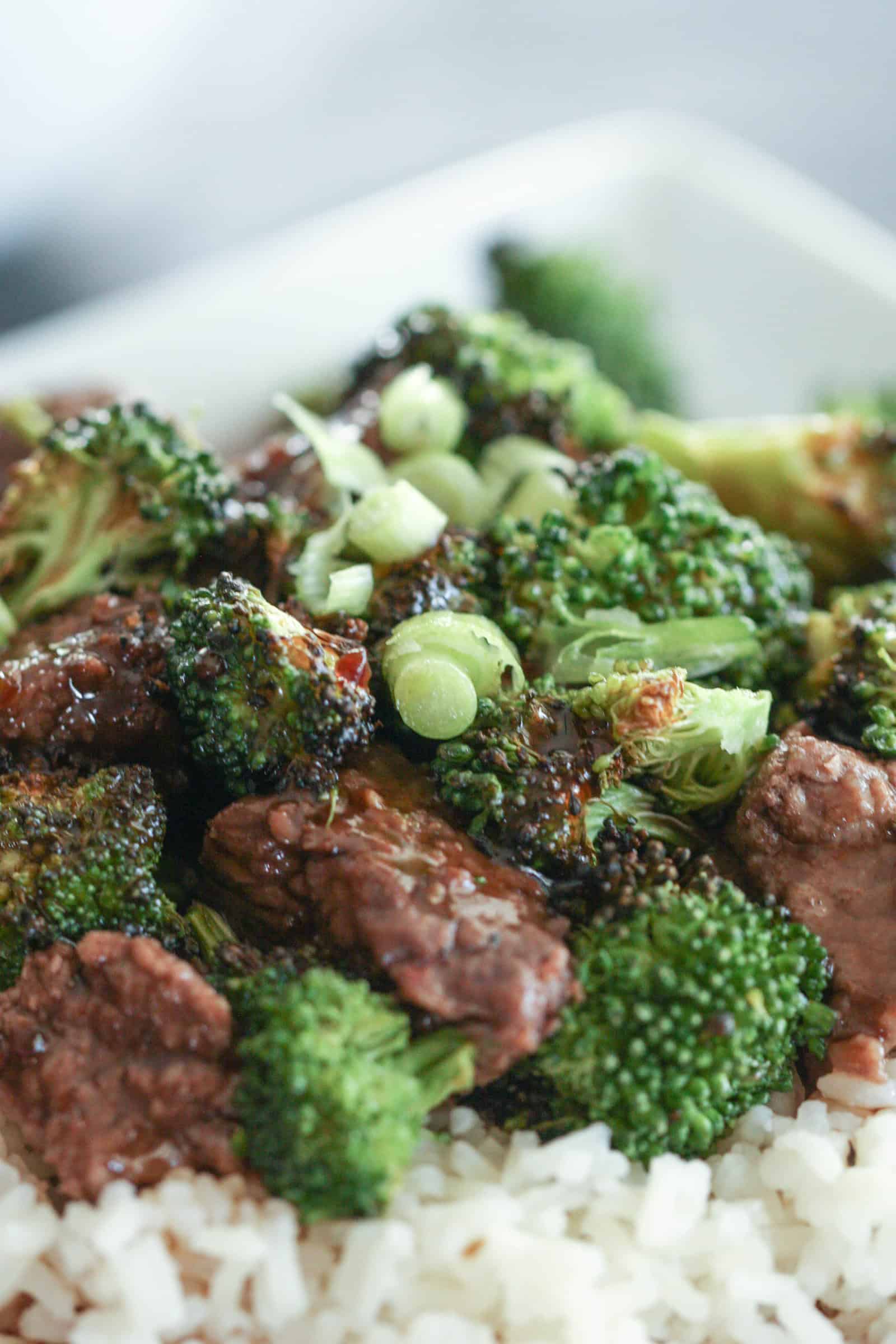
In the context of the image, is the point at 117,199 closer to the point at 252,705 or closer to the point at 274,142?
the point at 274,142

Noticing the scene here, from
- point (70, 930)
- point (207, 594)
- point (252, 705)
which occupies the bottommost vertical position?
point (70, 930)

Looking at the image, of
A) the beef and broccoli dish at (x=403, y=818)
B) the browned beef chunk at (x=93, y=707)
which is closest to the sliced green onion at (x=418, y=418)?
the beef and broccoli dish at (x=403, y=818)

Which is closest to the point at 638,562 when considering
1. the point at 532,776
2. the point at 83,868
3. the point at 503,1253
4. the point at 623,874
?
the point at 532,776

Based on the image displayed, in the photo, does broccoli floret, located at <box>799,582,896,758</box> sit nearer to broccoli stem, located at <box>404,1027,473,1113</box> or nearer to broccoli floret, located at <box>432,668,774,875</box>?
broccoli floret, located at <box>432,668,774,875</box>

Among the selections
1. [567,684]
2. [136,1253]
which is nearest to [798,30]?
[567,684]

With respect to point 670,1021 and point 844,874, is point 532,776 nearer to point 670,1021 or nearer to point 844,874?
point 670,1021

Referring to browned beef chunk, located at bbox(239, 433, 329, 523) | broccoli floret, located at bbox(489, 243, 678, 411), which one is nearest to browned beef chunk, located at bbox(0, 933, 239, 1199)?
browned beef chunk, located at bbox(239, 433, 329, 523)
